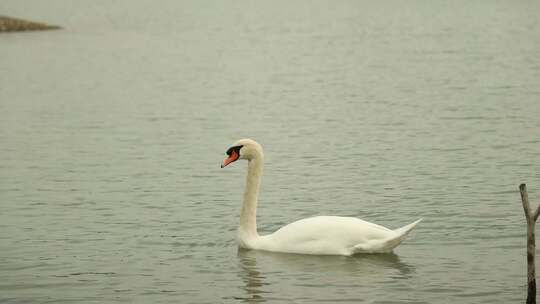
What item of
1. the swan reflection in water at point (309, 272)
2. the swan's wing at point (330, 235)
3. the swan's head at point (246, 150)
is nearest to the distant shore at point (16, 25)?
the swan's head at point (246, 150)

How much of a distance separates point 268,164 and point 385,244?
7.39 m

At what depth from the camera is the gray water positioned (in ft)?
40.5

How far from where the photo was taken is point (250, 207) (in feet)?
44.2

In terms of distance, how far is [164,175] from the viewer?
18938mm

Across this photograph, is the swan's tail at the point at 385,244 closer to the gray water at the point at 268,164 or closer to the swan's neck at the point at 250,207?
the gray water at the point at 268,164

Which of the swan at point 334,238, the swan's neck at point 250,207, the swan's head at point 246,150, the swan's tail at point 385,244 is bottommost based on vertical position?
the swan's tail at point 385,244

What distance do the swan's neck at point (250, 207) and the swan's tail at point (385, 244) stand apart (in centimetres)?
120

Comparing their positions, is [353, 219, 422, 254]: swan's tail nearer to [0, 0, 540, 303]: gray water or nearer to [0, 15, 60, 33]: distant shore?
[0, 0, 540, 303]: gray water

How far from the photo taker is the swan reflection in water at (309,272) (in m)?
11.8

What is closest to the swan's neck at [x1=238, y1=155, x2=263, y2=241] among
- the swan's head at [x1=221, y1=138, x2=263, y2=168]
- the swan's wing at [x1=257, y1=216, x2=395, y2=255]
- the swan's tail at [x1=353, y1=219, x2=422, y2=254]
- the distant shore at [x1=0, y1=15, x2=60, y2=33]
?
the swan's head at [x1=221, y1=138, x2=263, y2=168]

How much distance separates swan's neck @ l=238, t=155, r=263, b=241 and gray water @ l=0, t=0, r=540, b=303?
23cm

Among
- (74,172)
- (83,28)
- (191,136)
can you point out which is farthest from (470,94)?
(83,28)

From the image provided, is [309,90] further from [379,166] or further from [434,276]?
[434,276]

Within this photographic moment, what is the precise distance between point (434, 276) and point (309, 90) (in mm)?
19704
